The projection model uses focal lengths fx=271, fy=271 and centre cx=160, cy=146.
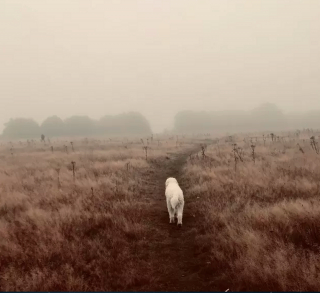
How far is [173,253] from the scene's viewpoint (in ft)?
21.7

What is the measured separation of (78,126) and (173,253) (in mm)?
102691

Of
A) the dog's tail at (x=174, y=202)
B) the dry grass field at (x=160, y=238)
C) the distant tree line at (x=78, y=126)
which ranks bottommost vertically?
the dry grass field at (x=160, y=238)

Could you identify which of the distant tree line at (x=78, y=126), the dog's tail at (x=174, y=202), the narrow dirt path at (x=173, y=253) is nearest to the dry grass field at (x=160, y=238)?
the narrow dirt path at (x=173, y=253)

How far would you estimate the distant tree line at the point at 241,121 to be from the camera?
367 feet

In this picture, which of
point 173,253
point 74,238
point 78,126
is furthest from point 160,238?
point 78,126

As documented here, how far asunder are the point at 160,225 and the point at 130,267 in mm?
2699

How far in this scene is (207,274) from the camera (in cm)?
564

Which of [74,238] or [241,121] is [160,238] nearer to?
[74,238]

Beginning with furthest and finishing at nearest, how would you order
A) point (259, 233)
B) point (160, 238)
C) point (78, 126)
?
point (78, 126) < point (160, 238) < point (259, 233)

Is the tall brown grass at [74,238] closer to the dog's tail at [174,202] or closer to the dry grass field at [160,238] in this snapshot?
the dry grass field at [160,238]

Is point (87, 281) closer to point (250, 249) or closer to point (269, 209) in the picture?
point (250, 249)

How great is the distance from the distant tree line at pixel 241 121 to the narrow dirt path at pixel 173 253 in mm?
101619

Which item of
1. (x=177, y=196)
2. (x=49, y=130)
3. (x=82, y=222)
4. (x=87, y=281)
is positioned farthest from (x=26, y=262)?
(x=49, y=130)

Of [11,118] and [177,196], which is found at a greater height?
[11,118]
